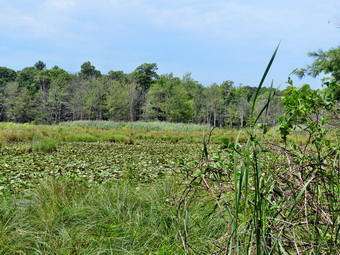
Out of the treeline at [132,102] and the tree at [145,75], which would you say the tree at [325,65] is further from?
the tree at [145,75]

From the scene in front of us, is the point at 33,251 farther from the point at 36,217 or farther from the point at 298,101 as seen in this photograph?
the point at 298,101

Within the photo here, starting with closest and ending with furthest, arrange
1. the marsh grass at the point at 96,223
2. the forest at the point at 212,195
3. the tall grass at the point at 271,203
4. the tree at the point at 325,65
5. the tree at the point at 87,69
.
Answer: the tall grass at the point at 271,203 → the forest at the point at 212,195 → the marsh grass at the point at 96,223 → the tree at the point at 325,65 → the tree at the point at 87,69

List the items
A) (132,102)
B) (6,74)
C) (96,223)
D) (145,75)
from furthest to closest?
(6,74) < (145,75) < (132,102) < (96,223)

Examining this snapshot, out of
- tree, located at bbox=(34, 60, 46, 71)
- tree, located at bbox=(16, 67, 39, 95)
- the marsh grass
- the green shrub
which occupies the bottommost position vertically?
the green shrub

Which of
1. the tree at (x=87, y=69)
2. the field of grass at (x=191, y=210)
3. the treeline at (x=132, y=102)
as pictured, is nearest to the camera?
the field of grass at (x=191, y=210)

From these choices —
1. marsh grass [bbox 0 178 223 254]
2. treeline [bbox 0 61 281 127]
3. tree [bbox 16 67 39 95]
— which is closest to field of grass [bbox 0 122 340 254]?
marsh grass [bbox 0 178 223 254]

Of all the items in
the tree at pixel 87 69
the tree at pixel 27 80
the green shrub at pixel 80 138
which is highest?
the tree at pixel 87 69

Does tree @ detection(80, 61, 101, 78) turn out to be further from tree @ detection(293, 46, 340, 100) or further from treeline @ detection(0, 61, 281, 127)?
tree @ detection(293, 46, 340, 100)

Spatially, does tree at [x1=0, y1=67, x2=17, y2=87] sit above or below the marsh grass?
above

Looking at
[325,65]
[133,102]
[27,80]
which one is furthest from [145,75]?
[325,65]

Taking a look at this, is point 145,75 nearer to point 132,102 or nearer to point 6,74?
point 132,102

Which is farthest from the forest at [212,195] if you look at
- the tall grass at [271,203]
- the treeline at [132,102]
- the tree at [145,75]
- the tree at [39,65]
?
the tree at [39,65]

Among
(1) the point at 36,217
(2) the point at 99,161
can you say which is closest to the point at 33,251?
(1) the point at 36,217

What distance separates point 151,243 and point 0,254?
1129mm
